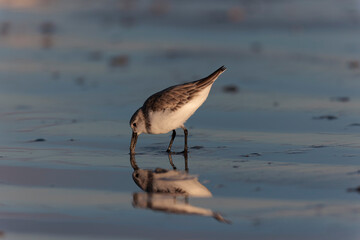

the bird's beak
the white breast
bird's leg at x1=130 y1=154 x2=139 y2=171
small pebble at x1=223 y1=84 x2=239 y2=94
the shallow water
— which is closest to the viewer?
the shallow water

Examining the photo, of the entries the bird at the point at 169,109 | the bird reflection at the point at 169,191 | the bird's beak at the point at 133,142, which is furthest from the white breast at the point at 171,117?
the bird reflection at the point at 169,191

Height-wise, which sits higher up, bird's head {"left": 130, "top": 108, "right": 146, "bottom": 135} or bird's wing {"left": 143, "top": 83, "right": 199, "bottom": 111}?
bird's wing {"left": 143, "top": 83, "right": 199, "bottom": 111}

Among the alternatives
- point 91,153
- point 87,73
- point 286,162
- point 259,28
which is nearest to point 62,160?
point 91,153

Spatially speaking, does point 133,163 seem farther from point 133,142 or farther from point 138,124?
point 138,124

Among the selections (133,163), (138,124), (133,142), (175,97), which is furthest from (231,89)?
(133,163)

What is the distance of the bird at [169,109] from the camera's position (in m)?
6.93

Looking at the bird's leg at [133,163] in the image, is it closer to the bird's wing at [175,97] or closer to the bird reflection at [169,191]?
the bird reflection at [169,191]

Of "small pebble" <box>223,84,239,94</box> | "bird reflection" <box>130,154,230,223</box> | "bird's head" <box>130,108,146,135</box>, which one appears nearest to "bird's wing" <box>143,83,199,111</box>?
"bird's head" <box>130,108,146,135</box>

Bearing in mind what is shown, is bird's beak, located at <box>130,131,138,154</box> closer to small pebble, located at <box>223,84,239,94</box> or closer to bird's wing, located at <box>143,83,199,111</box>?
bird's wing, located at <box>143,83,199,111</box>

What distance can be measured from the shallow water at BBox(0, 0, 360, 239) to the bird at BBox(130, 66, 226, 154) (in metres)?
0.24

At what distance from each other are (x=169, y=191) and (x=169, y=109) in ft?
5.18

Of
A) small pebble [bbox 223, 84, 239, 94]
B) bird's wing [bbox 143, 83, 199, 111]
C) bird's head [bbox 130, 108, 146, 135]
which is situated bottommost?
bird's head [bbox 130, 108, 146, 135]

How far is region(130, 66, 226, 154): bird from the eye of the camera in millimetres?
6930

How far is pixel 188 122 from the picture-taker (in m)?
8.16
